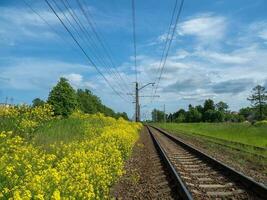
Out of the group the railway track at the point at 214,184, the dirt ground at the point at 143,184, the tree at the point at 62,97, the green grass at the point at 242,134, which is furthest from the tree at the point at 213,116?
the railway track at the point at 214,184

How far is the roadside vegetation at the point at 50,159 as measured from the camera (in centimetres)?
727

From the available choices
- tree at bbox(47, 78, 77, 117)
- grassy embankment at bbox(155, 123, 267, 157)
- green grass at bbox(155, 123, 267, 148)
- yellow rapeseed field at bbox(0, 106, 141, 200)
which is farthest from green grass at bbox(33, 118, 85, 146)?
tree at bbox(47, 78, 77, 117)

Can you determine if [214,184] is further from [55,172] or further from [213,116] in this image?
[213,116]

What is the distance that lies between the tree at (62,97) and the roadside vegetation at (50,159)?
3649 cm

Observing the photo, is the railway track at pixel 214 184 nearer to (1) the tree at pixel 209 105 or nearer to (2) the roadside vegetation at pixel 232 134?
(2) the roadside vegetation at pixel 232 134

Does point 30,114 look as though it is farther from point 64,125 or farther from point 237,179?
point 237,179

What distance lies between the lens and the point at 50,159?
971cm

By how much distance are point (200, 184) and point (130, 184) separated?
176 cm

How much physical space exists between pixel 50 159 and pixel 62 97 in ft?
170

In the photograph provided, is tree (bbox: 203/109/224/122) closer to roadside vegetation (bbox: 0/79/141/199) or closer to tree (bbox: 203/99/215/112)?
tree (bbox: 203/99/215/112)

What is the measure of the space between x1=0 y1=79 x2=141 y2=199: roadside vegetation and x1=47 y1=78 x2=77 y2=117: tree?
36.5 meters

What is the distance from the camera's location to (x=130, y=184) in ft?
41.4

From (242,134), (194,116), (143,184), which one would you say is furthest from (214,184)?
(194,116)

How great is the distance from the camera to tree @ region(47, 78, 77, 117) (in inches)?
2353
